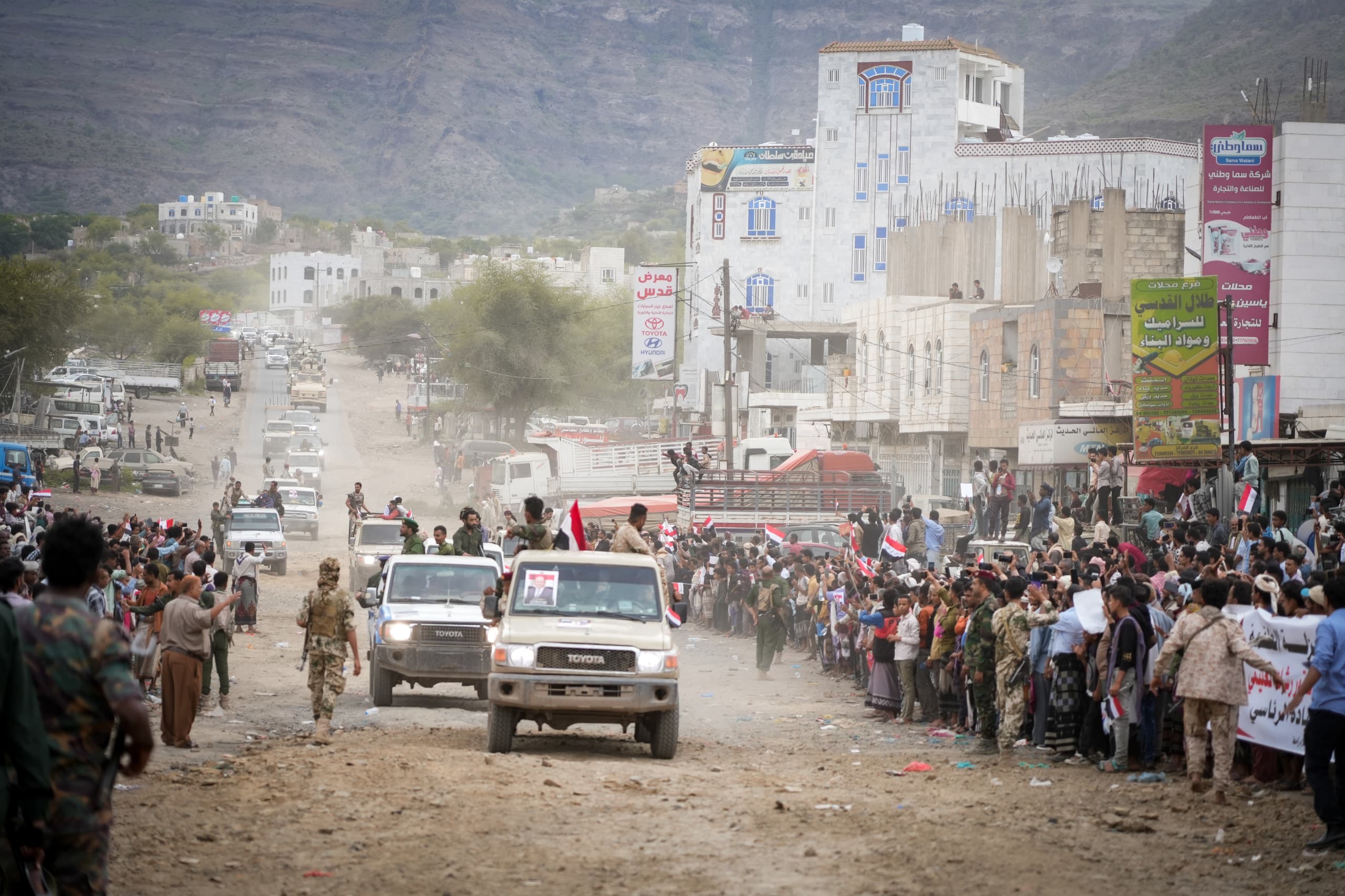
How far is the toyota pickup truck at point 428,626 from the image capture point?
62.0ft

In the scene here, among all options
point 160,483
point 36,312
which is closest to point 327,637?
point 160,483

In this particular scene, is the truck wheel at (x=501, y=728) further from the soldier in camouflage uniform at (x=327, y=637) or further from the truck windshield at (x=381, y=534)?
the truck windshield at (x=381, y=534)

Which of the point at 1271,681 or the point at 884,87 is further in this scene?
the point at 884,87

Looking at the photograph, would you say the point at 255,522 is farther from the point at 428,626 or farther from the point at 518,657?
the point at 518,657

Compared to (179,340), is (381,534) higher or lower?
lower

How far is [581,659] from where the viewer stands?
1455cm

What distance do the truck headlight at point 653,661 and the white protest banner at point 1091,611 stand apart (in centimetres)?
356

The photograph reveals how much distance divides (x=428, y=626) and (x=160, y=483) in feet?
170

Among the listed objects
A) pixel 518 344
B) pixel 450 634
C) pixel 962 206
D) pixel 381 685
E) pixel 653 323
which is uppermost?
pixel 962 206

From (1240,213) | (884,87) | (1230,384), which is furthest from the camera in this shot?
(884,87)

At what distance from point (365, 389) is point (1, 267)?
4349 centimetres

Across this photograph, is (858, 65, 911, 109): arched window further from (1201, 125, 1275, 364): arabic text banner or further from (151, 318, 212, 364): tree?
(151, 318, 212, 364): tree

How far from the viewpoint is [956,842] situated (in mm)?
10680

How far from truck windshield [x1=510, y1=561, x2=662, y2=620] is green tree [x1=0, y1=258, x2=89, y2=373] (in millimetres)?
74682
